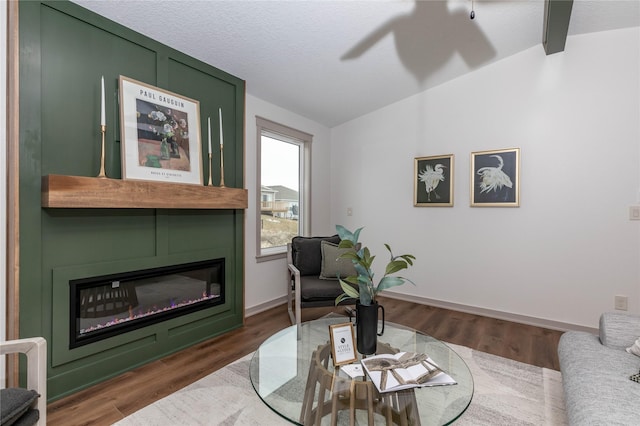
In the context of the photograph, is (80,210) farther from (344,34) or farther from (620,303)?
(620,303)

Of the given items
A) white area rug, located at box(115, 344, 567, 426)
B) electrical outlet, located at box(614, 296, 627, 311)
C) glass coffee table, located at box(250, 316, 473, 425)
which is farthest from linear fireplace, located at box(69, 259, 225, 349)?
electrical outlet, located at box(614, 296, 627, 311)

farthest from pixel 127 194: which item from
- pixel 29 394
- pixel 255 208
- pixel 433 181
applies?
pixel 433 181

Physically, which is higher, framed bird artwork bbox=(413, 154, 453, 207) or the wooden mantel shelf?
framed bird artwork bbox=(413, 154, 453, 207)

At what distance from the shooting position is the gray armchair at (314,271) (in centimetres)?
288

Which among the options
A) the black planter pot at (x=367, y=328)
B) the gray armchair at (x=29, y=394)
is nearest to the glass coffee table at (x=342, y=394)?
the black planter pot at (x=367, y=328)

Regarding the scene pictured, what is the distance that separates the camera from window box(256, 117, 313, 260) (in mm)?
3643

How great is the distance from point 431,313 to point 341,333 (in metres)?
2.41

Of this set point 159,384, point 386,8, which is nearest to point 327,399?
point 159,384

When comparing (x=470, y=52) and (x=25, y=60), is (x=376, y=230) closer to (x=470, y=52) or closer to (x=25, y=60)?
(x=470, y=52)

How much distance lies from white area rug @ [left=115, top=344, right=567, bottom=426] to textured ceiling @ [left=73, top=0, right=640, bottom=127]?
8.22ft

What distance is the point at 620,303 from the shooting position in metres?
2.86

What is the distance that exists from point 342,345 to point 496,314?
269cm

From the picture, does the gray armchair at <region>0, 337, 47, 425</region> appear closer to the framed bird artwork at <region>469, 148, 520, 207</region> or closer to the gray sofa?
the gray sofa

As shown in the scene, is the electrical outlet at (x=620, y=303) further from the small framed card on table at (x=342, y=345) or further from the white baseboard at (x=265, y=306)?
the white baseboard at (x=265, y=306)
